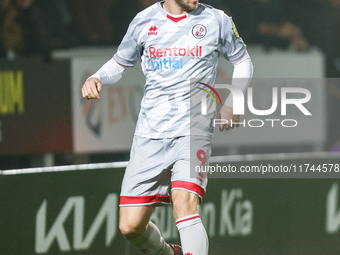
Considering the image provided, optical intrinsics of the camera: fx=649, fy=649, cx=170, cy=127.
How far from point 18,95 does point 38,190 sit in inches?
27.6

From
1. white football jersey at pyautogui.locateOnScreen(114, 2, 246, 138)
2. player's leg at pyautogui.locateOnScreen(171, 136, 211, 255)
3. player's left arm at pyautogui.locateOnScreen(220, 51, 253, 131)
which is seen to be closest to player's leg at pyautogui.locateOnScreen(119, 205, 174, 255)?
player's leg at pyautogui.locateOnScreen(171, 136, 211, 255)

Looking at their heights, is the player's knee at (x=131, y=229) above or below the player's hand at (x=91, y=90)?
below

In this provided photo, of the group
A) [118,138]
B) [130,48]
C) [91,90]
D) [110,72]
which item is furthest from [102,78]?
[118,138]

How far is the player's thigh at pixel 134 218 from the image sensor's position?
12.9 ft

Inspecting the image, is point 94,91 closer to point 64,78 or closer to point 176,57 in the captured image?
point 176,57

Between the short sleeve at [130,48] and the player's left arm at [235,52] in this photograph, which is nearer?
the player's left arm at [235,52]

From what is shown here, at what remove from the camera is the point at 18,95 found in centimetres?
466

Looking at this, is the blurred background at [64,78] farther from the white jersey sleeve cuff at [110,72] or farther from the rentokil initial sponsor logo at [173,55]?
the rentokil initial sponsor logo at [173,55]

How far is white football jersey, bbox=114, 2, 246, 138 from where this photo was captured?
3818 mm

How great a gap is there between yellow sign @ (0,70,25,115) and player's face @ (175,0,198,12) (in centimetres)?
141

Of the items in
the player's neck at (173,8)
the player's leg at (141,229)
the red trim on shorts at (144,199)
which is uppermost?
the player's neck at (173,8)

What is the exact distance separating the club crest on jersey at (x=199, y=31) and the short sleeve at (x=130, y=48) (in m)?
0.37

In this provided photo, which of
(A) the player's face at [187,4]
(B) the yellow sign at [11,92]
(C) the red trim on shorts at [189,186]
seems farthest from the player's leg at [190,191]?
(B) the yellow sign at [11,92]

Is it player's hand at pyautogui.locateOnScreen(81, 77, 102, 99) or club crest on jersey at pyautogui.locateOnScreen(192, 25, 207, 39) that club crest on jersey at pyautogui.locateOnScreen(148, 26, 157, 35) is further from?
player's hand at pyautogui.locateOnScreen(81, 77, 102, 99)
